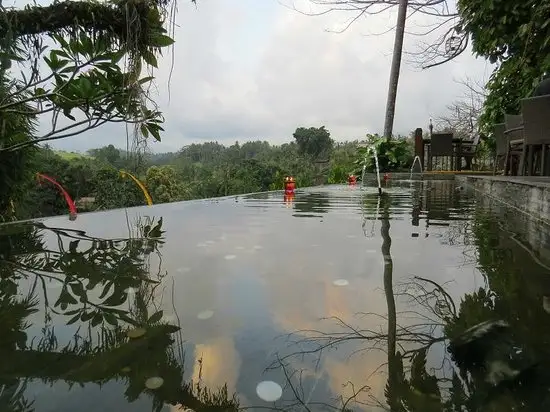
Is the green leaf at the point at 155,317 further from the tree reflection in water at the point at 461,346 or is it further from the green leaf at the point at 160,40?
the green leaf at the point at 160,40

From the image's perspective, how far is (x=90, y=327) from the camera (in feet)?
3.40

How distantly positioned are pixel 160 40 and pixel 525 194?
2.68 meters

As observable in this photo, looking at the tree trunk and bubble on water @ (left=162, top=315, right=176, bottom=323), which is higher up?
the tree trunk

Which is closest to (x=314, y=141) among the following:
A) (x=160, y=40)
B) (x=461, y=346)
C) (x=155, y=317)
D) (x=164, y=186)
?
(x=164, y=186)

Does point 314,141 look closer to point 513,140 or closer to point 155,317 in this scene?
point 513,140

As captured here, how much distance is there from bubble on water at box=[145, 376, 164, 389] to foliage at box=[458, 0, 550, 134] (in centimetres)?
396

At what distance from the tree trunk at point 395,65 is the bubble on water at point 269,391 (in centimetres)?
962

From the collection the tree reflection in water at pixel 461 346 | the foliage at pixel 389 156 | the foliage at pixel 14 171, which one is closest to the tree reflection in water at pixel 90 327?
the tree reflection in water at pixel 461 346

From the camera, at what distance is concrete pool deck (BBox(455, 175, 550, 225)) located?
2396 mm

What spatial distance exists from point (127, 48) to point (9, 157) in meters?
2.26

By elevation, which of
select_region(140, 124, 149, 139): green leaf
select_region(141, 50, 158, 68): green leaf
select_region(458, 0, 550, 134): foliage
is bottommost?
select_region(140, 124, 149, 139): green leaf

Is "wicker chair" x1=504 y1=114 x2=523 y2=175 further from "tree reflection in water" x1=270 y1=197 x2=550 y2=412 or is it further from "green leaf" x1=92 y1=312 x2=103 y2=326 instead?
"green leaf" x1=92 y1=312 x2=103 y2=326

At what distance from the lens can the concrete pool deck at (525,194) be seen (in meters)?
2.40

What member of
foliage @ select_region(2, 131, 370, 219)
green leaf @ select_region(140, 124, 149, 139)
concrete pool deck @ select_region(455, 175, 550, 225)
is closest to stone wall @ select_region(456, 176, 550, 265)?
concrete pool deck @ select_region(455, 175, 550, 225)
